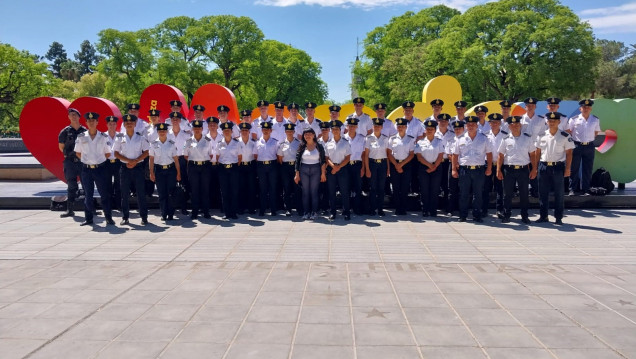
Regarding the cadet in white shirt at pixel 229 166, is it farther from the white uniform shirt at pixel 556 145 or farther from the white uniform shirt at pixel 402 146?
the white uniform shirt at pixel 556 145

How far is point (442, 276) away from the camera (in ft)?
16.1

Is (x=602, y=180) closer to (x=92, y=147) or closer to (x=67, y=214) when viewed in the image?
(x=92, y=147)

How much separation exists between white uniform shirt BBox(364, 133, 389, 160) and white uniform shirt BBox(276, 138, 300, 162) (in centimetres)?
133

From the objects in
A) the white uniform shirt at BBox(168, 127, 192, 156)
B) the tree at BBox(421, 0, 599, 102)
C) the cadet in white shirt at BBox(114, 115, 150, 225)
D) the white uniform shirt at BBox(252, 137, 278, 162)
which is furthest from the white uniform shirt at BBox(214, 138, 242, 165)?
the tree at BBox(421, 0, 599, 102)

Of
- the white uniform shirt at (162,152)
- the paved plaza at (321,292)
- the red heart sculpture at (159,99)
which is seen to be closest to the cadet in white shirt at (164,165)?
the white uniform shirt at (162,152)

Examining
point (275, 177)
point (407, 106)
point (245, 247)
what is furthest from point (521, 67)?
point (245, 247)

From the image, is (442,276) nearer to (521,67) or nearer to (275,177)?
(275,177)

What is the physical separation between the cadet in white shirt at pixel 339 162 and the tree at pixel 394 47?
82.1 feet

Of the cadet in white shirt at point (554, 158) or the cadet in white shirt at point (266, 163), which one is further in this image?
the cadet in white shirt at point (266, 163)

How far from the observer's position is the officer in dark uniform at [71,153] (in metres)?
8.12

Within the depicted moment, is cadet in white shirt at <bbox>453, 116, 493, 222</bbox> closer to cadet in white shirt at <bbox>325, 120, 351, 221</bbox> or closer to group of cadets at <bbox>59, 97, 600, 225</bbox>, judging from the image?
group of cadets at <bbox>59, 97, 600, 225</bbox>

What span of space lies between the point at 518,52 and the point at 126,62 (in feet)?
86.9

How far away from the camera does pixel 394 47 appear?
35688 mm

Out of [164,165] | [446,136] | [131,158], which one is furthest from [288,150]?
[446,136]
